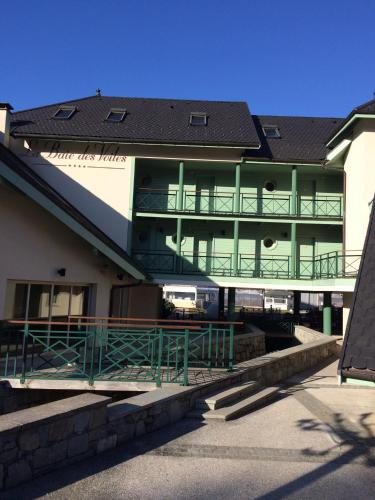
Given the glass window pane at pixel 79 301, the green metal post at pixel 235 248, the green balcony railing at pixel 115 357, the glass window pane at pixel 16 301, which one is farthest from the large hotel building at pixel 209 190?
the green balcony railing at pixel 115 357

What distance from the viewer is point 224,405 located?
7578 mm

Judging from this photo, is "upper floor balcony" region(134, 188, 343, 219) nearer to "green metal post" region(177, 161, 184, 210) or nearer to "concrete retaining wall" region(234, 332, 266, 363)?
"green metal post" region(177, 161, 184, 210)

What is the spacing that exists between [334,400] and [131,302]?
11.2 metres

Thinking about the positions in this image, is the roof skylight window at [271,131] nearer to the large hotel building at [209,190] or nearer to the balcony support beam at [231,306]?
the large hotel building at [209,190]

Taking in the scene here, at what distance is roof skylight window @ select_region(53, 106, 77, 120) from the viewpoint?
20297 millimetres

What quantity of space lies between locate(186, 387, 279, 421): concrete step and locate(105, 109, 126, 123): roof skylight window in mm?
15073

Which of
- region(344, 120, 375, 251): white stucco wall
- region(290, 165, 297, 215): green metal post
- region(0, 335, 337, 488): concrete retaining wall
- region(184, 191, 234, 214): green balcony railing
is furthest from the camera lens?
region(184, 191, 234, 214): green balcony railing

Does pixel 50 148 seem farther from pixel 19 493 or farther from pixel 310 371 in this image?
pixel 19 493

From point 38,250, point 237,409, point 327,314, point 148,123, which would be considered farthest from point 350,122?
point 237,409

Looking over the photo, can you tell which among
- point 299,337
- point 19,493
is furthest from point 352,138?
point 19,493

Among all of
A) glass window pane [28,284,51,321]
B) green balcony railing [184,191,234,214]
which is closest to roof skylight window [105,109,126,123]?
green balcony railing [184,191,234,214]

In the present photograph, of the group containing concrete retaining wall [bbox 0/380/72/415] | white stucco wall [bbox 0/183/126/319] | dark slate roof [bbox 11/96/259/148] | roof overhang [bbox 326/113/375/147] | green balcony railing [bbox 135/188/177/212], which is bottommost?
concrete retaining wall [bbox 0/380/72/415]

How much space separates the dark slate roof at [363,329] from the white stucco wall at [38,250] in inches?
298

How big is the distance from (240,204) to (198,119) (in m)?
4.73
